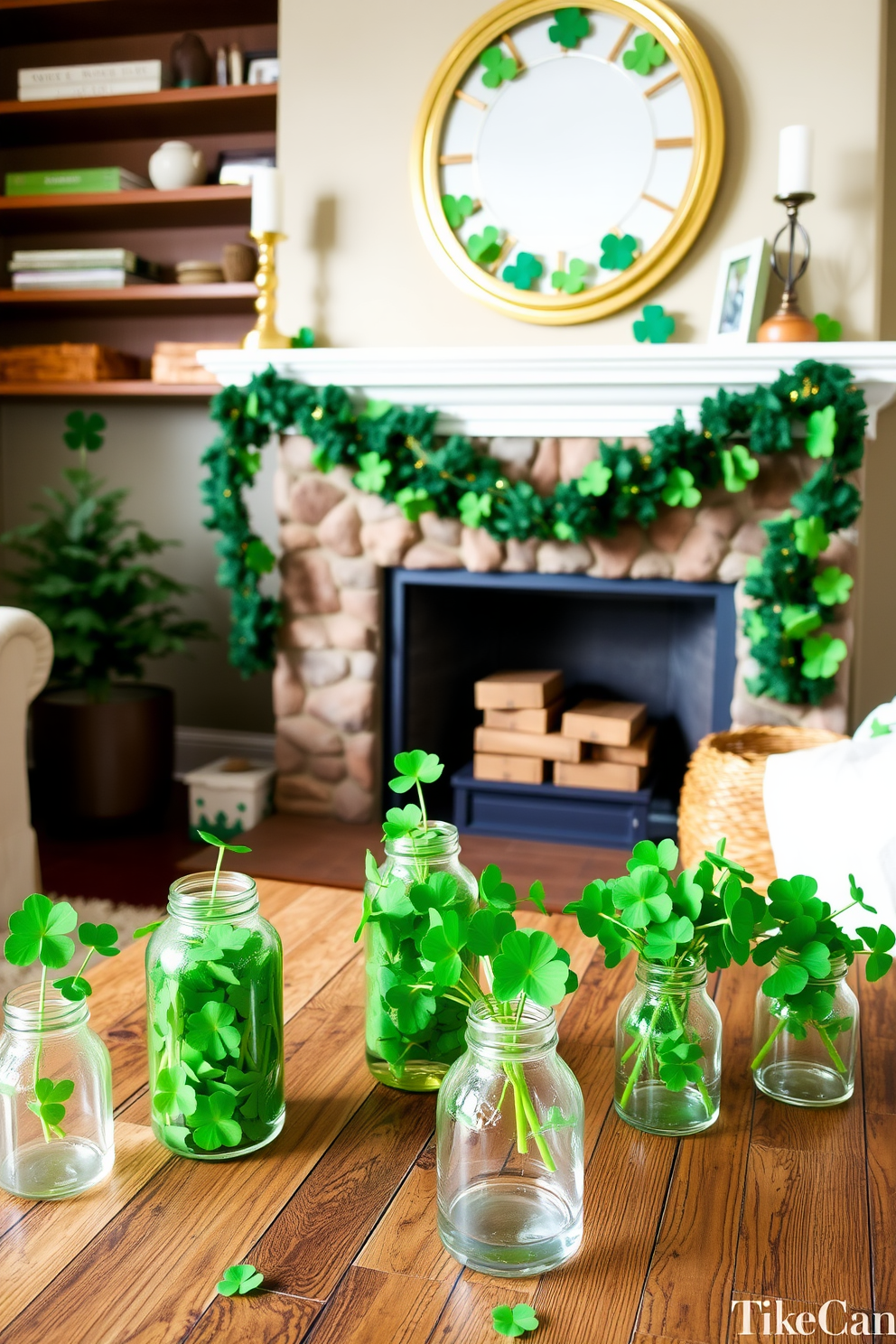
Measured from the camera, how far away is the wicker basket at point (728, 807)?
225 centimetres

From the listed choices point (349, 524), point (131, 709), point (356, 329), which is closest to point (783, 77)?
point (356, 329)

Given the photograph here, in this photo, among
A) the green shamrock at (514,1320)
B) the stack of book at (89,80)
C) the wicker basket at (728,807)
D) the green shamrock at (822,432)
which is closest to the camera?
the green shamrock at (514,1320)

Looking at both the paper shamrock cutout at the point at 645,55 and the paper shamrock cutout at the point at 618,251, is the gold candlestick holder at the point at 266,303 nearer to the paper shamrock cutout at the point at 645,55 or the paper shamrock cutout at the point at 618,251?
the paper shamrock cutout at the point at 618,251

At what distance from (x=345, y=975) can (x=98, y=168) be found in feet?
10.3

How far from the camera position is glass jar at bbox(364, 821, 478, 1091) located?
0.92 meters

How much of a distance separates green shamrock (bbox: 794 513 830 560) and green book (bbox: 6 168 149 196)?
2290mm

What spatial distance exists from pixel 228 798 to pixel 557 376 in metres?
1.46

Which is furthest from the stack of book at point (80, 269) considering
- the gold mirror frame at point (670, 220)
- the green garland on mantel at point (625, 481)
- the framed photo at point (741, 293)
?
the framed photo at point (741, 293)

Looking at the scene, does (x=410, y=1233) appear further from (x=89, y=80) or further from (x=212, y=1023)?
(x=89, y=80)

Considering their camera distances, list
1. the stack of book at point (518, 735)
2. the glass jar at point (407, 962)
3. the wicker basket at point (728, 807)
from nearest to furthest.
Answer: the glass jar at point (407, 962) < the wicker basket at point (728, 807) < the stack of book at point (518, 735)

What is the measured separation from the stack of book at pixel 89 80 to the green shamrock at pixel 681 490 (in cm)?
201

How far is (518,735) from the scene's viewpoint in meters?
3.00

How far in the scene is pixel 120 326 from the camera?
374cm

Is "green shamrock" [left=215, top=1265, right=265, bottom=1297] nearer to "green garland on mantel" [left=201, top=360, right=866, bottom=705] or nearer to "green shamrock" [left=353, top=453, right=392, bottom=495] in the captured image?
"green garland on mantel" [left=201, top=360, right=866, bottom=705]
